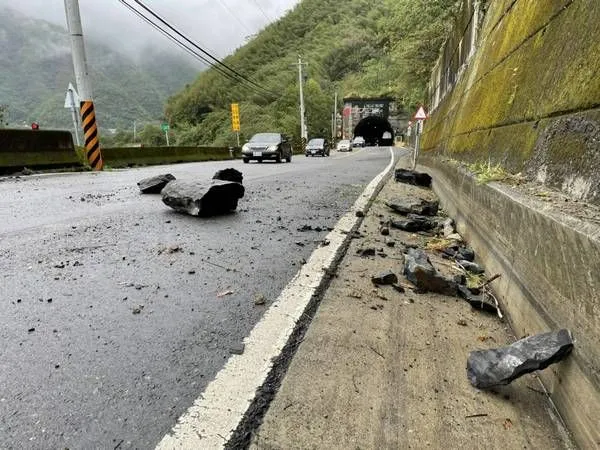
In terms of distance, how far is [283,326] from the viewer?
206 centimetres

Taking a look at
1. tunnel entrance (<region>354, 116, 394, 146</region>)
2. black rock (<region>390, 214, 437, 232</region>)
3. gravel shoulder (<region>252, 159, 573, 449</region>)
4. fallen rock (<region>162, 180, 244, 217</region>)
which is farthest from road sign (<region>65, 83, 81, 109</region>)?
tunnel entrance (<region>354, 116, 394, 146</region>)

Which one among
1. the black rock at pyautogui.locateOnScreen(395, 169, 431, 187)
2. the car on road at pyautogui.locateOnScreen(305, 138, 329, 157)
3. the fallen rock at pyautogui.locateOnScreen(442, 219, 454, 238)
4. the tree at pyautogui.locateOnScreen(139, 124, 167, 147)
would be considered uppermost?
the fallen rock at pyautogui.locateOnScreen(442, 219, 454, 238)

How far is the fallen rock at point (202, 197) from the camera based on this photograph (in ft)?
15.4

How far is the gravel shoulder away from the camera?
1.39 metres

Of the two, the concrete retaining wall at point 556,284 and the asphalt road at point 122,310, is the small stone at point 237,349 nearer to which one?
the asphalt road at point 122,310

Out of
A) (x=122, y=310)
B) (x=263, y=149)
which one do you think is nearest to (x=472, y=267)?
(x=122, y=310)

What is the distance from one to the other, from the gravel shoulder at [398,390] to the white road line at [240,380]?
11 centimetres

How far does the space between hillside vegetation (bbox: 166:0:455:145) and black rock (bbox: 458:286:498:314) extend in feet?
61.7

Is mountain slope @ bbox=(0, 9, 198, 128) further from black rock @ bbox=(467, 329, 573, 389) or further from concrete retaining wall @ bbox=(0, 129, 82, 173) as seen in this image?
black rock @ bbox=(467, 329, 573, 389)

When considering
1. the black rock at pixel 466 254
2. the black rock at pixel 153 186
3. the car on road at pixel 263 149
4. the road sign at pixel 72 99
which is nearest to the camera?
the black rock at pixel 466 254

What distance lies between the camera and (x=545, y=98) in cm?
290

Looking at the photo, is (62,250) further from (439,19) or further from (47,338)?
(439,19)

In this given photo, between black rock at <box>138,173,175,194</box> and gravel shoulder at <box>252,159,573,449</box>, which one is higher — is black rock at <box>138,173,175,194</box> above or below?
below

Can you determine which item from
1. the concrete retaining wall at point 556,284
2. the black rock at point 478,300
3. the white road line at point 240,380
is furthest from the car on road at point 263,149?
the black rock at point 478,300
